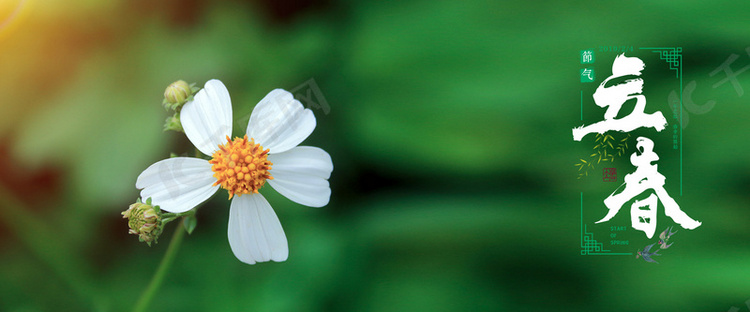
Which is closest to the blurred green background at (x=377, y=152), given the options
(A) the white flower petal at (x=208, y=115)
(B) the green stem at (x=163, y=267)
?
(B) the green stem at (x=163, y=267)

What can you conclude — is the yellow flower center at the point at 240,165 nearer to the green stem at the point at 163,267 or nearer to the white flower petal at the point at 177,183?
the white flower petal at the point at 177,183

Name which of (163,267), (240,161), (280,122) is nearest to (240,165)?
(240,161)

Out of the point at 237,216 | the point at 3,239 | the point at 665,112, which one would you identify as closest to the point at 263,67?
the point at 237,216

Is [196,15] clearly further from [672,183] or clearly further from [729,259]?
[729,259]

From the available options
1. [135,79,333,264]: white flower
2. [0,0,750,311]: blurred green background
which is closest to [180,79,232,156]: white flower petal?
[135,79,333,264]: white flower

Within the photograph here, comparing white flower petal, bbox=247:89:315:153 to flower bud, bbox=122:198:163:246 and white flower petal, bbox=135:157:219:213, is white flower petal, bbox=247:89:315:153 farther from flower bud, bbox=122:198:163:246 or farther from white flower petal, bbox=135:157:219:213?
flower bud, bbox=122:198:163:246
